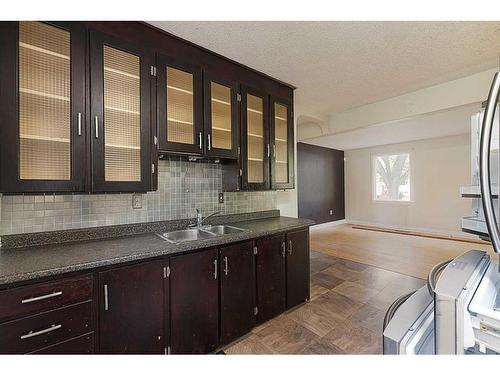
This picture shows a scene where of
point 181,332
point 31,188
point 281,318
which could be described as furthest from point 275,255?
point 31,188

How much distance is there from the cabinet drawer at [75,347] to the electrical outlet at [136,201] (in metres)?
0.95

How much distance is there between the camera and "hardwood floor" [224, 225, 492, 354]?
185cm

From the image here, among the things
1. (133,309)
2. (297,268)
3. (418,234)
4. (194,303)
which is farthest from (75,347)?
(418,234)

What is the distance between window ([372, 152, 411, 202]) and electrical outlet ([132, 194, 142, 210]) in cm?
671

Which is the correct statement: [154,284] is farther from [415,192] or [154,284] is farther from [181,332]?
[415,192]

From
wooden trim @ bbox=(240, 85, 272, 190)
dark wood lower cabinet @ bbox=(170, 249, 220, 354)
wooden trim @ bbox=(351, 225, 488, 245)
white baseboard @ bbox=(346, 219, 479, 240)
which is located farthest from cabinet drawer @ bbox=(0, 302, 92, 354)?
white baseboard @ bbox=(346, 219, 479, 240)

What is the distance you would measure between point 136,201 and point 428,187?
6.73 metres

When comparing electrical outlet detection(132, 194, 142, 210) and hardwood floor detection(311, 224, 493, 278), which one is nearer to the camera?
electrical outlet detection(132, 194, 142, 210)

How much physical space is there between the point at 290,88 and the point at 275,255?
6.64ft

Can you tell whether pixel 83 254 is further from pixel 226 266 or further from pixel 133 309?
pixel 226 266

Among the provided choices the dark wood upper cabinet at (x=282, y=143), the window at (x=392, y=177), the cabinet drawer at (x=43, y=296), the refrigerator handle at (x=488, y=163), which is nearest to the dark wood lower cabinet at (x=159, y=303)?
the cabinet drawer at (x=43, y=296)

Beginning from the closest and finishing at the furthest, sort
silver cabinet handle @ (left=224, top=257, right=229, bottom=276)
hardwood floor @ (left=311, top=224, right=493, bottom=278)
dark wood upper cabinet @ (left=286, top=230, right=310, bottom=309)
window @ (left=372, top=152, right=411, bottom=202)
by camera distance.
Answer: silver cabinet handle @ (left=224, top=257, right=229, bottom=276) < dark wood upper cabinet @ (left=286, top=230, right=310, bottom=309) < hardwood floor @ (left=311, top=224, right=493, bottom=278) < window @ (left=372, top=152, right=411, bottom=202)

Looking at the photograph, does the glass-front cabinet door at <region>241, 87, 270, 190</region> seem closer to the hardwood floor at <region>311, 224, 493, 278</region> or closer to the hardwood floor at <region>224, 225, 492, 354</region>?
the hardwood floor at <region>224, 225, 492, 354</region>

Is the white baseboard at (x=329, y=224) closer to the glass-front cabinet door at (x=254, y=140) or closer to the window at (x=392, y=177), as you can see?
the window at (x=392, y=177)
